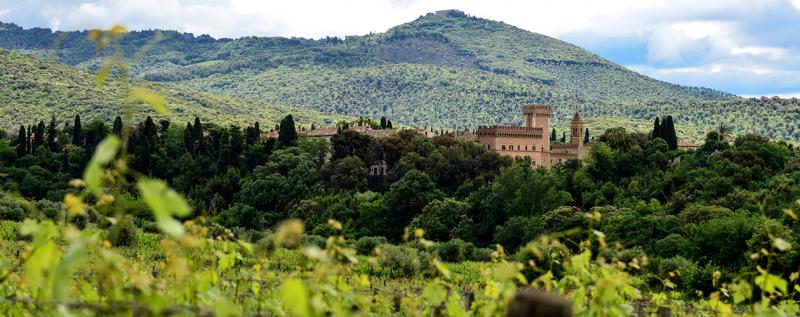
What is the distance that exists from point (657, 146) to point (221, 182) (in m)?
26.8

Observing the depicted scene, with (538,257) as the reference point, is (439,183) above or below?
below

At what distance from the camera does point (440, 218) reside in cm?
5391

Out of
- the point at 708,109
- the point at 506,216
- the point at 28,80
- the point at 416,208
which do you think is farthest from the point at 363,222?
the point at 708,109

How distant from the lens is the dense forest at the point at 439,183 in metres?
48.8

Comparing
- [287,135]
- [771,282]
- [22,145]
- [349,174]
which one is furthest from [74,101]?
[771,282]

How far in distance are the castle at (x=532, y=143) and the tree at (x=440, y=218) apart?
69.8 ft

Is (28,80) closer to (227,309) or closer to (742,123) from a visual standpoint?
(742,123)

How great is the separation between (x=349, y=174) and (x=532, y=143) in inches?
799

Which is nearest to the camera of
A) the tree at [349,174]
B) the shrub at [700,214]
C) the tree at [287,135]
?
the shrub at [700,214]

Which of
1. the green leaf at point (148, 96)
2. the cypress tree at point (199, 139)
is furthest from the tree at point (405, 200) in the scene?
the green leaf at point (148, 96)

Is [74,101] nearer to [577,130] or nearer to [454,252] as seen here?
[577,130]

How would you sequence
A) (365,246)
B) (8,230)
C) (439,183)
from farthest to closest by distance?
(439,183)
(365,246)
(8,230)

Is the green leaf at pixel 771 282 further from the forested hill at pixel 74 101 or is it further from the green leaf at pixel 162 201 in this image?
the forested hill at pixel 74 101

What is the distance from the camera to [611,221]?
4784cm
